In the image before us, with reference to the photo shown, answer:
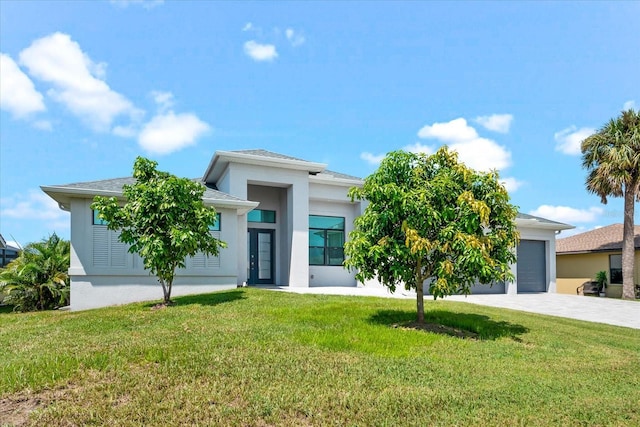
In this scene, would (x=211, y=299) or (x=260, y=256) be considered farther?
(x=260, y=256)

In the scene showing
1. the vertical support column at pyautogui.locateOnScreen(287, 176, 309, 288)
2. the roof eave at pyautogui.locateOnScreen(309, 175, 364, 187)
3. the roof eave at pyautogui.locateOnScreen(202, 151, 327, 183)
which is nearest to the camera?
the roof eave at pyautogui.locateOnScreen(202, 151, 327, 183)

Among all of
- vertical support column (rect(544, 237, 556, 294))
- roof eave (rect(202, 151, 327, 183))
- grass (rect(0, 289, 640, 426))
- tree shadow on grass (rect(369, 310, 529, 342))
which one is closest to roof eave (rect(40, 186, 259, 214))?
roof eave (rect(202, 151, 327, 183))

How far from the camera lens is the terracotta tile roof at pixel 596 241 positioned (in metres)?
23.6

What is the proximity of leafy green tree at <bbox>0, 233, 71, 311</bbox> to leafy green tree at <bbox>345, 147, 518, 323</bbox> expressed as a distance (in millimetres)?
12230

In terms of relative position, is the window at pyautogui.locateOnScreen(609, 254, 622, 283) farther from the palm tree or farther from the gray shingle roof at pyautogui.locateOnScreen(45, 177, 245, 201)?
the gray shingle roof at pyautogui.locateOnScreen(45, 177, 245, 201)

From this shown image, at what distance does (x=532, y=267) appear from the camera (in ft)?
70.2

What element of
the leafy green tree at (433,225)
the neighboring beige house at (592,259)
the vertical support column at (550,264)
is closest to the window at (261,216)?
the leafy green tree at (433,225)

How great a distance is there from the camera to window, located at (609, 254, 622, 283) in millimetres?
22922

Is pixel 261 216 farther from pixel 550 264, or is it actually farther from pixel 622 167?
pixel 622 167

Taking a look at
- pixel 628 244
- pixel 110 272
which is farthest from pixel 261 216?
pixel 628 244

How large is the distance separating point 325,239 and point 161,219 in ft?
30.4

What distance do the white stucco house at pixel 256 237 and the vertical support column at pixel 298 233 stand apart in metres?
0.04

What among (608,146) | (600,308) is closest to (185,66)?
(600,308)

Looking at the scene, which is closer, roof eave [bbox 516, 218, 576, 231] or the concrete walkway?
the concrete walkway
